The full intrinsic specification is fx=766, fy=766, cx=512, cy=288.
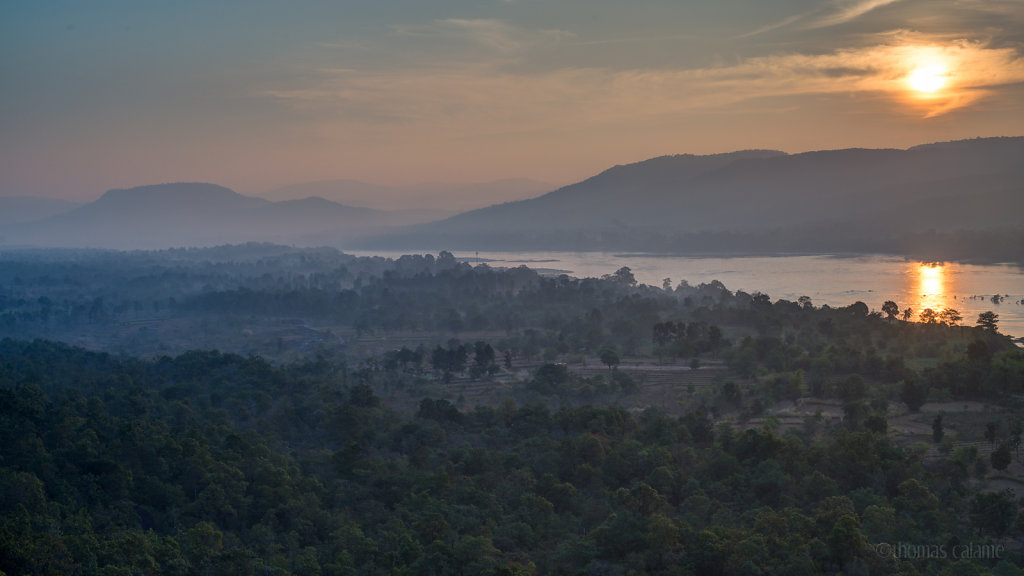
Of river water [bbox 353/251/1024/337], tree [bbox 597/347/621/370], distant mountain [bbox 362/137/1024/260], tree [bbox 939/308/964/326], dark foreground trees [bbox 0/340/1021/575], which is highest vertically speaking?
distant mountain [bbox 362/137/1024/260]

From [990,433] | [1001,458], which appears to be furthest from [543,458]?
[990,433]

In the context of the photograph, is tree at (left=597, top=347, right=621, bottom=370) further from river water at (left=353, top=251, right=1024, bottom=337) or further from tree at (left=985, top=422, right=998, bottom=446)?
river water at (left=353, top=251, right=1024, bottom=337)

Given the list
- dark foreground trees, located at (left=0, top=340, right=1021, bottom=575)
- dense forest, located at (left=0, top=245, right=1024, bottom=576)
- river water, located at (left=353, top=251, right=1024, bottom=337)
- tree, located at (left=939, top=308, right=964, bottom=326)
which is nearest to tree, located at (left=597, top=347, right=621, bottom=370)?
dense forest, located at (left=0, top=245, right=1024, bottom=576)

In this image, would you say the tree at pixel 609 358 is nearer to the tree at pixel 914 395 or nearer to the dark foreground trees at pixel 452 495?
the dark foreground trees at pixel 452 495

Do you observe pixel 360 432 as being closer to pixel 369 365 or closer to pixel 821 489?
pixel 821 489

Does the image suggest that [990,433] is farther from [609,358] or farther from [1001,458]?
[609,358]

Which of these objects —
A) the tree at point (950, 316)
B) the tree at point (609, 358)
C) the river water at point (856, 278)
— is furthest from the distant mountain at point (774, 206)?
the tree at point (609, 358)
